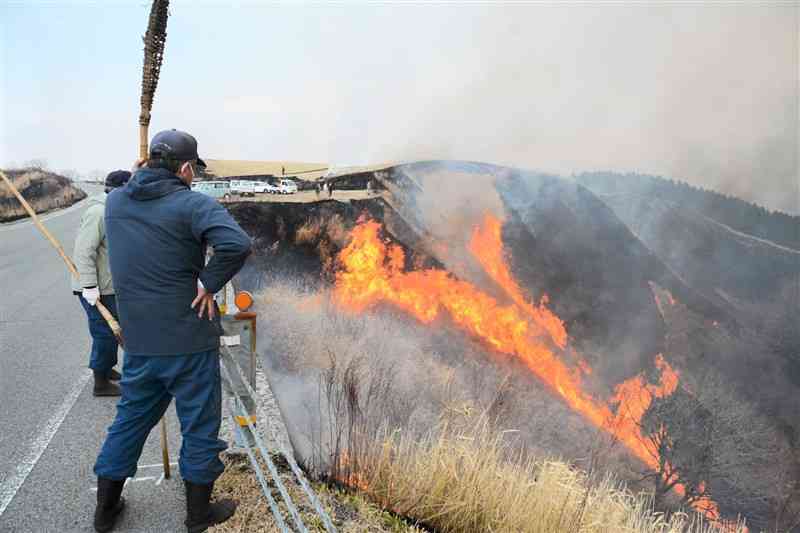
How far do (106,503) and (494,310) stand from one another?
12.5m

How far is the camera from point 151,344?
6.58 ft

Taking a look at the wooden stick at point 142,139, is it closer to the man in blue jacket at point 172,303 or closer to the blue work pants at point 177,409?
the man in blue jacket at point 172,303

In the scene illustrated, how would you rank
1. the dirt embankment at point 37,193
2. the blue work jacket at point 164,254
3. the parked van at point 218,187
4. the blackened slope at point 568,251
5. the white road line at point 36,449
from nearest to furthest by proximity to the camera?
the blue work jacket at point 164,254, the white road line at point 36,449, the parked van at point 218,187, the blackened slope at point 568,251, the dirt embankment at point 37,193

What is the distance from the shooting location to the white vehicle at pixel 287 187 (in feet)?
37.8

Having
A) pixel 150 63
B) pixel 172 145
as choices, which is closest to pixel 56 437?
pixel 172 145

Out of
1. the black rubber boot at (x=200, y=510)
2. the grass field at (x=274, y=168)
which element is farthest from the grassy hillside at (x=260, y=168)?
the black rubber boot at (x=200, y=510)

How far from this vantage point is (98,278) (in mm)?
3367

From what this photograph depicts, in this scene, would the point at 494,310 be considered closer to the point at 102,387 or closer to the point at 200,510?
the point at 102,387

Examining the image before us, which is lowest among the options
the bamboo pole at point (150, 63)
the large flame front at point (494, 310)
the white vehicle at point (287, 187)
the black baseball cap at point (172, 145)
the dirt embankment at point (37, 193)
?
the large flame front at point (494, 310)

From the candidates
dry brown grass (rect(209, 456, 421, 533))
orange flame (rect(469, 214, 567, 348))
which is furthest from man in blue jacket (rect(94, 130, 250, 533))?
orange flame (rect(469, 214, 567, 348))

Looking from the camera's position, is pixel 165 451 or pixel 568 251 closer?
pixel 165 451

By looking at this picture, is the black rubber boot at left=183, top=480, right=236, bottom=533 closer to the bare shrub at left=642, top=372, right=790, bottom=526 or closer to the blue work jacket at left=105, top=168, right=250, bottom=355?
the blue work jacket at left=105, top=168, right=250, bottom=355

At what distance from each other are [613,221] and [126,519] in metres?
22.4

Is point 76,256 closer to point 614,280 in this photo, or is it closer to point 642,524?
point 642,524
